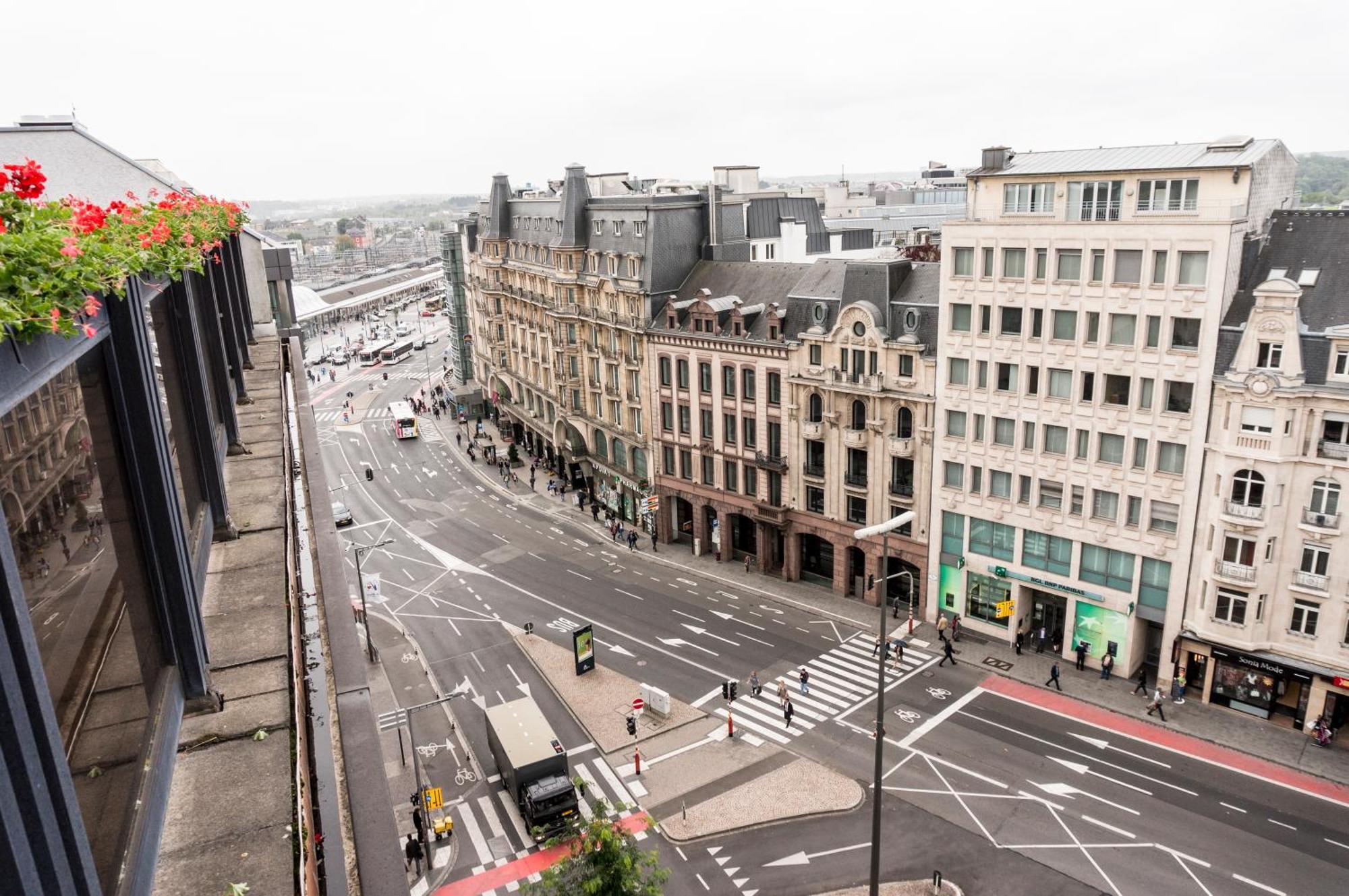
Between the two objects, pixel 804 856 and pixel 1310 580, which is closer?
pixel 804 856

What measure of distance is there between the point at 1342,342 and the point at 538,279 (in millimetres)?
63293

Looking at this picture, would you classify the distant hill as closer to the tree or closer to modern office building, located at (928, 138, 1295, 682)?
modern office building, located at (928, 138, 1295, 682)

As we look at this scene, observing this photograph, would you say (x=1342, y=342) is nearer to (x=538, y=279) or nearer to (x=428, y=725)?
(x=428, y=725)

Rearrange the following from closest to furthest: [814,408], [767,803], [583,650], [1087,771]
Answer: [767,803], [1087,771], [583,650], [814,408]

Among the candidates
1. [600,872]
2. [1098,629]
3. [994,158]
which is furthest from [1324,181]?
[600,872]

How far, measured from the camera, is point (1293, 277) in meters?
41.0

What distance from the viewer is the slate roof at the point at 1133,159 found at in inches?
1574

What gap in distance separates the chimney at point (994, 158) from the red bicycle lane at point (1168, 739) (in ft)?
90.1

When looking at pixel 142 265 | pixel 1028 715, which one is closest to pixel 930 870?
pixel 1028 715

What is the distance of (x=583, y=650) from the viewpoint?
4900cm

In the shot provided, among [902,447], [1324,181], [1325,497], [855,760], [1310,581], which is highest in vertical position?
[1324,181]

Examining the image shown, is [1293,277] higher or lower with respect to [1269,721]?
higher

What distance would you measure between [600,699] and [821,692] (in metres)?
11.8

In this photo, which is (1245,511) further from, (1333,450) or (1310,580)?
(1333,450)
